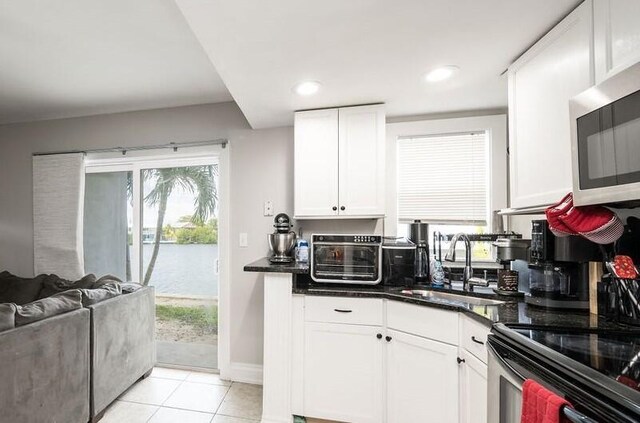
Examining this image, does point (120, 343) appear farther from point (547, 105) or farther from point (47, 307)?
point (547, 105)

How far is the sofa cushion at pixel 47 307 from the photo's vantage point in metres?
1.60

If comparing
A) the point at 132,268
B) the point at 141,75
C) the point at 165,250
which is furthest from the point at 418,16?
the point at 132,268

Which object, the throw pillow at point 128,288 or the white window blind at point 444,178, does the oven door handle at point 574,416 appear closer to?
the white window blind at point 444,178

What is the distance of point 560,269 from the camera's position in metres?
1.39

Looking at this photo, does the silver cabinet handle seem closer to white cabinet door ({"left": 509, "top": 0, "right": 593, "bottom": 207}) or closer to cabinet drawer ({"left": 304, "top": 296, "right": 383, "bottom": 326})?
cabinet drawer ({"left": 304, "top": 296, "right": 383, "bottom": 326})

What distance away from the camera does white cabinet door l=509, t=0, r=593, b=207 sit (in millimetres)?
1156

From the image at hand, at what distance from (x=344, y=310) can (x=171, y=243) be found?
1974 millimetres

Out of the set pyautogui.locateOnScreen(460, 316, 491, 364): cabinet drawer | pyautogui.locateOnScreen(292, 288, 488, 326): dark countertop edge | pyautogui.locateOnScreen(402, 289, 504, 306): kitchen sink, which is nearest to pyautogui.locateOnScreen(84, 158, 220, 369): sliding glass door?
pyautogui.locateOnScreen(292, 288, 488, 326): dark countertop edge

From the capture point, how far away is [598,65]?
1076 millimetres

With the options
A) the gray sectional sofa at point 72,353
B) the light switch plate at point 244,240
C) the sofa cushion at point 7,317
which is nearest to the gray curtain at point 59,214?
the gray sectional sofa at point 72,353

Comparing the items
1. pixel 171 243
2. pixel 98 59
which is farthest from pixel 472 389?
pixel 98 59

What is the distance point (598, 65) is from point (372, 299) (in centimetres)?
148

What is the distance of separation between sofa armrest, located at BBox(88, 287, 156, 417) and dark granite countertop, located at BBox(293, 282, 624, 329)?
4.67 feet

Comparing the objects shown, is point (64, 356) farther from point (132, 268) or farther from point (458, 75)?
point (458, 75)
